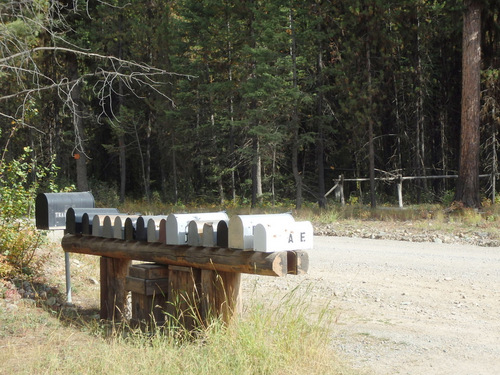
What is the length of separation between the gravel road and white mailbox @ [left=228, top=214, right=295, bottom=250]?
0.53 metres

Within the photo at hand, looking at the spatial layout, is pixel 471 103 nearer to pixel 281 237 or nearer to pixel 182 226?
pixel 182 226

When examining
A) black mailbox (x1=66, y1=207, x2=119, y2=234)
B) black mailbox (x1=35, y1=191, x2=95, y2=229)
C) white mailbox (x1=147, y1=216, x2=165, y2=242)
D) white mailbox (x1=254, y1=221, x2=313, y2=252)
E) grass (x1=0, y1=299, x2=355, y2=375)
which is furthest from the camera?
black mailbox (x1=35, y1=191, x2=95, y2=229)

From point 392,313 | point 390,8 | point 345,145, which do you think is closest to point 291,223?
point 392,313

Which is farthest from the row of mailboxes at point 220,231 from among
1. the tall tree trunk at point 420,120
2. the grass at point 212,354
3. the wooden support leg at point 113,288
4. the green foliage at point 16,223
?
the tall tree trunk at point 420,120

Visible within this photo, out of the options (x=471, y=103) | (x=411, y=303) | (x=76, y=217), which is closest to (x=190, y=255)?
(x=76, y=217)

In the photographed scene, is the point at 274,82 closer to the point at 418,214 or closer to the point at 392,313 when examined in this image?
the point at 418,214

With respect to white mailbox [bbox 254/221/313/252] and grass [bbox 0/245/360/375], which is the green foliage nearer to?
grass [bbox 0/245/360/375]

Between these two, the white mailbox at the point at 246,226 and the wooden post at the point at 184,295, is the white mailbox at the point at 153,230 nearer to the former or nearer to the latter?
the wooden post at the point at 184,295

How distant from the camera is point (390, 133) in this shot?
25594mm

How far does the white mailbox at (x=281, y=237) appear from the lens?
4.32m

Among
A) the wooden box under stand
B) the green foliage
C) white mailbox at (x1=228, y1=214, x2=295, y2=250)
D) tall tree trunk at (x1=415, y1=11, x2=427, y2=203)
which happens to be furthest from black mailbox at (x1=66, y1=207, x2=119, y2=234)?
tall tree trunk at (x1=415, y1=11, x2=427, y2=203)

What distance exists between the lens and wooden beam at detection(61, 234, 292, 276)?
438 cm

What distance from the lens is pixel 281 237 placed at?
4406mm

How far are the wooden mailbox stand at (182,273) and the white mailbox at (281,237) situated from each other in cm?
6
